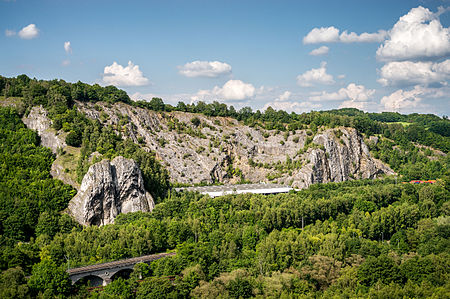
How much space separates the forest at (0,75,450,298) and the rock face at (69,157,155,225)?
2.80m

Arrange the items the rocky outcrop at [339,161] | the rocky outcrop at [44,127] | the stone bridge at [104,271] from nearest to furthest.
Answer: the stone bridge at [104,271], the rocky outcrop at [44,127], the rocky outcrop at [339,161]

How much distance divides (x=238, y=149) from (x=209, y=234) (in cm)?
4316

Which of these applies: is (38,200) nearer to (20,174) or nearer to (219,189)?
(20,174)

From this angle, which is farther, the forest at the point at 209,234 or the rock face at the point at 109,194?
the rock face at the point at 109,194

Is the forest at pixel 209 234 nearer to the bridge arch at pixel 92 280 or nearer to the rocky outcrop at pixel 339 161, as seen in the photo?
the bridge arch at pixel 92 280

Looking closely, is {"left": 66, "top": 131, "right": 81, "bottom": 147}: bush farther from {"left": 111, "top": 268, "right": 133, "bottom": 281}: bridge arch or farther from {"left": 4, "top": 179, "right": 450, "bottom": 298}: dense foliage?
{"left": 111, "top": 268, "right": 133, "bottom": 281}: bridge arch

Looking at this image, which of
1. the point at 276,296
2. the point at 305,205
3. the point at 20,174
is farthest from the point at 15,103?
the point at 276,296

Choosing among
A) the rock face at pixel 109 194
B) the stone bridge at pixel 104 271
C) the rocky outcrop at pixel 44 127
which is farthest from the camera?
the rocky outcrop at pixel 44 127

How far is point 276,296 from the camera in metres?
46.7

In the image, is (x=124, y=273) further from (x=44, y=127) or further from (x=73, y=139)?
(x=44, y=127)

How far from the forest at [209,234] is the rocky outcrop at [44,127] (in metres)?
1.46

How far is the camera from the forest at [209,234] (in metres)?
48.7

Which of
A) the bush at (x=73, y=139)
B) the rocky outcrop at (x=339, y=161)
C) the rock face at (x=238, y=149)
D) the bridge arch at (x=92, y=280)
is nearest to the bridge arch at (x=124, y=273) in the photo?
the bridge arch at (x=92, y=280)

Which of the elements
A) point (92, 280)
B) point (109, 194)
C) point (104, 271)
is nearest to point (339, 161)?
point (109, 194)
